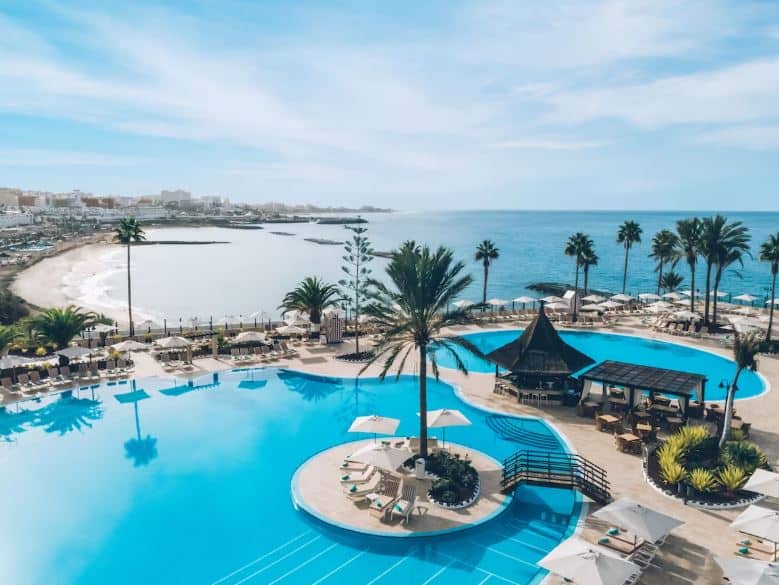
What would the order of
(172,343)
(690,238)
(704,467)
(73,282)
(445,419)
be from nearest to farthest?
(704,467), (445,419), (172,343), (690,238), (73,282)

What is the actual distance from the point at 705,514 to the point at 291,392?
1849cm

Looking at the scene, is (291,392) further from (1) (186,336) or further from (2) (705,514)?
(2) (705,514)

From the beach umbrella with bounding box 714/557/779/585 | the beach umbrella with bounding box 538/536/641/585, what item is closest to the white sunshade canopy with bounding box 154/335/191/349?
the beach umbrella with bounding box 538/536/641/585

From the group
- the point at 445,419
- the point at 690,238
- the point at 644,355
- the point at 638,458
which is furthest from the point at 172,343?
the point at 690,238

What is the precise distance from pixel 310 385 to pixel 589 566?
1911cm

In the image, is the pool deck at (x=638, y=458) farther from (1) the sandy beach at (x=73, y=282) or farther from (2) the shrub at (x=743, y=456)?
(1) the sandy beach at (x=73, y=282)

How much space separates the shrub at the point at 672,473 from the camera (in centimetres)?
1625

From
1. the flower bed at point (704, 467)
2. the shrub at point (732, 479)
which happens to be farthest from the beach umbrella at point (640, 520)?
the shrub at point (732, 479)

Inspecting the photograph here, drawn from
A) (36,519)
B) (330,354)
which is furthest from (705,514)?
(330,354)

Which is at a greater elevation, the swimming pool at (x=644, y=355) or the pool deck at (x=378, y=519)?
the swimming pool at (x=644, y=355)

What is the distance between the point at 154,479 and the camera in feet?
57.7

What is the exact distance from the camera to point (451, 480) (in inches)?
647

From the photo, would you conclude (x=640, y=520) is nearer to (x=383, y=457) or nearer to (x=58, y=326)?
(x=383, y=457)

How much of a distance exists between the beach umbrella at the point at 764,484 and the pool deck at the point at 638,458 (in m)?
1.02
